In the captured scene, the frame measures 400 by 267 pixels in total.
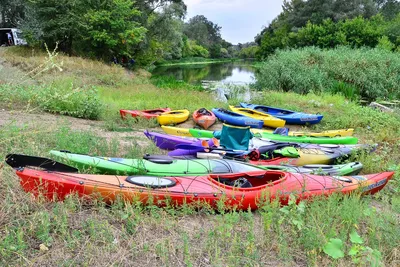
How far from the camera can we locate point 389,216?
114 inches

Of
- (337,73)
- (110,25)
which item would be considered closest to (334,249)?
(337,73)

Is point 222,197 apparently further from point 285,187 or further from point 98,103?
point 98,103

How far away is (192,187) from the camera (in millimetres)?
3088

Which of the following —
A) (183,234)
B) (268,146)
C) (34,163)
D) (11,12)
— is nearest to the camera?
(183,234)

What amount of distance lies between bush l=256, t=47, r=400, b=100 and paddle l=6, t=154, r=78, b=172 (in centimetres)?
1064

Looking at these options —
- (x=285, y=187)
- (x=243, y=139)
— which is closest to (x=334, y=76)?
(x=243, y=139)

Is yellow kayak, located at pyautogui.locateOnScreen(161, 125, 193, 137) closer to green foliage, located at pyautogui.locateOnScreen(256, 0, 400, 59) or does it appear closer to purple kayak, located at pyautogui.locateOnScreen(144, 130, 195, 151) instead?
purple kayak, located at pyautogui.locateOnScreen(144, 130, 195, 151)

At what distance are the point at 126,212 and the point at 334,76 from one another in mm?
12342

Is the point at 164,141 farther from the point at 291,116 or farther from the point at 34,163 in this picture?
the point at 291,116

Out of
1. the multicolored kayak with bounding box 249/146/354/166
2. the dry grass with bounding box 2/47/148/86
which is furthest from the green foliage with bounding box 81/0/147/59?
the multicolored kayak with bounding box 249/146/354/166

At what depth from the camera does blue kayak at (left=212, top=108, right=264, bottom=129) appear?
7375mm

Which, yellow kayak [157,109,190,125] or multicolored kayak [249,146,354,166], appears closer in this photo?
multicolored kayak [249,146,354,166]

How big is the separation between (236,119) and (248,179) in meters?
4.08

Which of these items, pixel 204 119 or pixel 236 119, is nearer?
pixel 204 119
